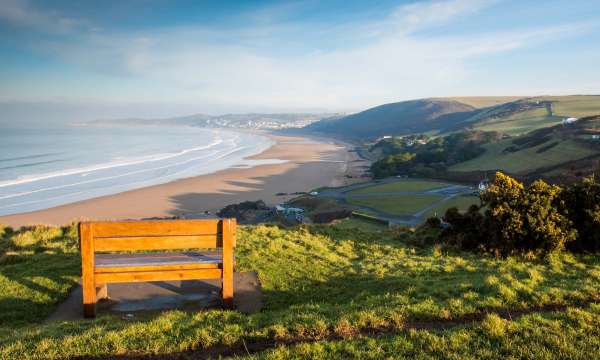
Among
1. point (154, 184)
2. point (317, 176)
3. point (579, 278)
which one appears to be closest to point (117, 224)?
point (579, 278)

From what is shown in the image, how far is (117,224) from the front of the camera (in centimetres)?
545

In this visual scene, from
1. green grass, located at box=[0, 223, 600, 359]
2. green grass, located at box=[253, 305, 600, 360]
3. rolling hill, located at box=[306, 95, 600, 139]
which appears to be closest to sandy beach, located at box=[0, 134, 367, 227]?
green grass, located at box=[0, 223, 600, 359]

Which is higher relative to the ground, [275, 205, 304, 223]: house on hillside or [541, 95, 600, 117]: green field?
[541, 95, 600, 117]: green field

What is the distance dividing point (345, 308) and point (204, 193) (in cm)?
3809

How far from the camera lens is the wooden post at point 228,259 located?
19.0 feet

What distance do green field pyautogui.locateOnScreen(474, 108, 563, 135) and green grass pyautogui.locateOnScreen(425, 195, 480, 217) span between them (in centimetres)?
6824

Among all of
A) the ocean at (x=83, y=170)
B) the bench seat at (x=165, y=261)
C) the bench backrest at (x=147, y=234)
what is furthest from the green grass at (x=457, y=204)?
the bench backrest at (x=147, y=234)

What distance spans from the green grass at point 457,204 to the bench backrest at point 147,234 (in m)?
31.0

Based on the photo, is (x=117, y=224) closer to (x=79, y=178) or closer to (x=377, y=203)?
(x=377, y=203)

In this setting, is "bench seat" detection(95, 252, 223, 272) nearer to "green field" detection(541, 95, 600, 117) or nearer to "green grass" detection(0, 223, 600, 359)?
"green grass" detection(0, 223, 600, 359)

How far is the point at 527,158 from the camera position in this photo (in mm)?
57938

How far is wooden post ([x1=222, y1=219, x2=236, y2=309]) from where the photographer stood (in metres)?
5.80

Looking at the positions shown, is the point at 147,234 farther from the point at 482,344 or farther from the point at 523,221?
the point at 523,221

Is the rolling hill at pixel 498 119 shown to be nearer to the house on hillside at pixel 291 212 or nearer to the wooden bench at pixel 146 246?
the house on hillside at pixel 291 212
